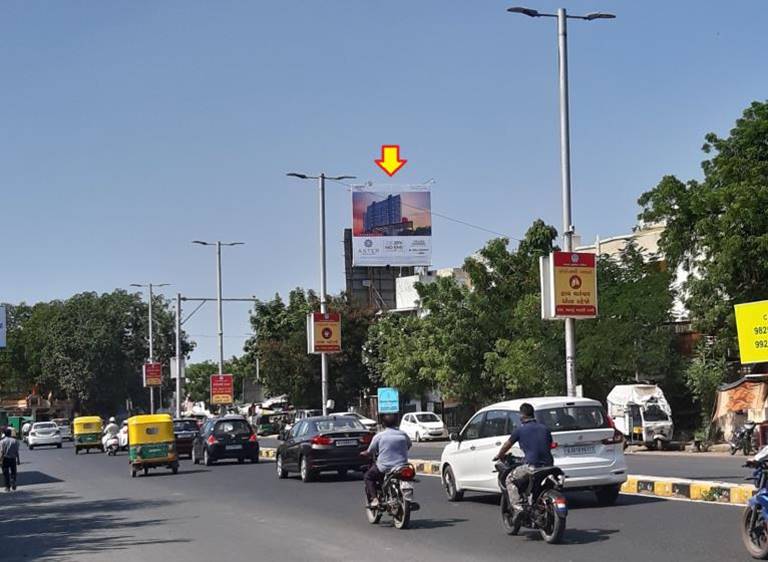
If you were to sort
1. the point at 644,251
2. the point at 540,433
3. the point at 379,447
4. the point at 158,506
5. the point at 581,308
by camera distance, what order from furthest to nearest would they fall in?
the point at 644,251
the point at 581,308
the point at 158,506
the point at 379,447
the point at 540,433

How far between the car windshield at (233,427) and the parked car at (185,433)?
550 cm

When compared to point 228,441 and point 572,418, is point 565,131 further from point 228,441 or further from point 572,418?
point 228,441

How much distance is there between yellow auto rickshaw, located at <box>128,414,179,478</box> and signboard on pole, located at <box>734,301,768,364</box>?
1745cm

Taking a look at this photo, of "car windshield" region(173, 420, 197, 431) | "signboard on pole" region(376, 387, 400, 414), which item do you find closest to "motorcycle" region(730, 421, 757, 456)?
"car windshield" region(173, 420, 197, 431)

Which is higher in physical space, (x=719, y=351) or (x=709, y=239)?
(x=709, y=239)

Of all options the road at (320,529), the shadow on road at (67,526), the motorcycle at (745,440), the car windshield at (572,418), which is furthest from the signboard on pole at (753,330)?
the shadow on road at (67,526)

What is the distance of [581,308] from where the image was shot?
Answer: 23.1 metres

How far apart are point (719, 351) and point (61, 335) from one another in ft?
240

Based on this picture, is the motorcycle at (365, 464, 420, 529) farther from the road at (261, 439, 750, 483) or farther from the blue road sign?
the blue road sign

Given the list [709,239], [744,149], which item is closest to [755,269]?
[709,239]

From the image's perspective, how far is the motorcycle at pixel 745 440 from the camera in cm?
3341

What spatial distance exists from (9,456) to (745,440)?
2093 centimetres

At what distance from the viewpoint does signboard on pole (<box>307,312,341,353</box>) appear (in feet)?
131

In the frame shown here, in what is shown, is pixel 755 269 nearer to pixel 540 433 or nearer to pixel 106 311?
pixel 540 433
